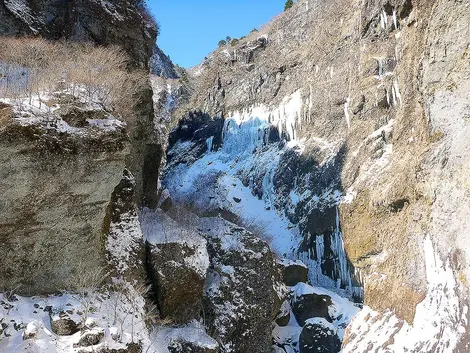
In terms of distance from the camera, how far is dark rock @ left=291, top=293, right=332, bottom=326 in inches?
898

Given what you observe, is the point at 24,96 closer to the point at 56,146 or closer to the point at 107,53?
the point at 56,146

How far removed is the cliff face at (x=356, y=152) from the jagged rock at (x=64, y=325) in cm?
771

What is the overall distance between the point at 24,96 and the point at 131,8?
36.2ft

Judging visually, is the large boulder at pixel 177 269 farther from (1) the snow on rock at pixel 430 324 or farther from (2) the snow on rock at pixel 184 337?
(1) the snow on rock at pixel 430 324

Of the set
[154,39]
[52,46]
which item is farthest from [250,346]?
[154,39]

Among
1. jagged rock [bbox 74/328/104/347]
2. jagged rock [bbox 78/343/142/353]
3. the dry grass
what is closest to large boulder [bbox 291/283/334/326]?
jagged rock [bbox 78/343/142/353]

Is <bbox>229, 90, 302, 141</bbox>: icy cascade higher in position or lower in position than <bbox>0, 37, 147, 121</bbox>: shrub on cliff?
higher

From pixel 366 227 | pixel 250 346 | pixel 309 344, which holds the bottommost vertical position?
pixel 309 344

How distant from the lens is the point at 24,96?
12.2 meters

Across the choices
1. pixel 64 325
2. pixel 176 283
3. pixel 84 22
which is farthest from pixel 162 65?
pixel 64 325

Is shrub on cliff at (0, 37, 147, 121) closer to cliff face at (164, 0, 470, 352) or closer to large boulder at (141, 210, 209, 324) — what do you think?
large boulder at (141, 210, 209, 324)

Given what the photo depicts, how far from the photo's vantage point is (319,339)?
20.7 metres

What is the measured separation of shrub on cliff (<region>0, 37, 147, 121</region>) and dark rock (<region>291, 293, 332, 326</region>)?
13.6 meters

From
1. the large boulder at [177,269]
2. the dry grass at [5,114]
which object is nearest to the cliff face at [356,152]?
the large boulder at [177,269]
